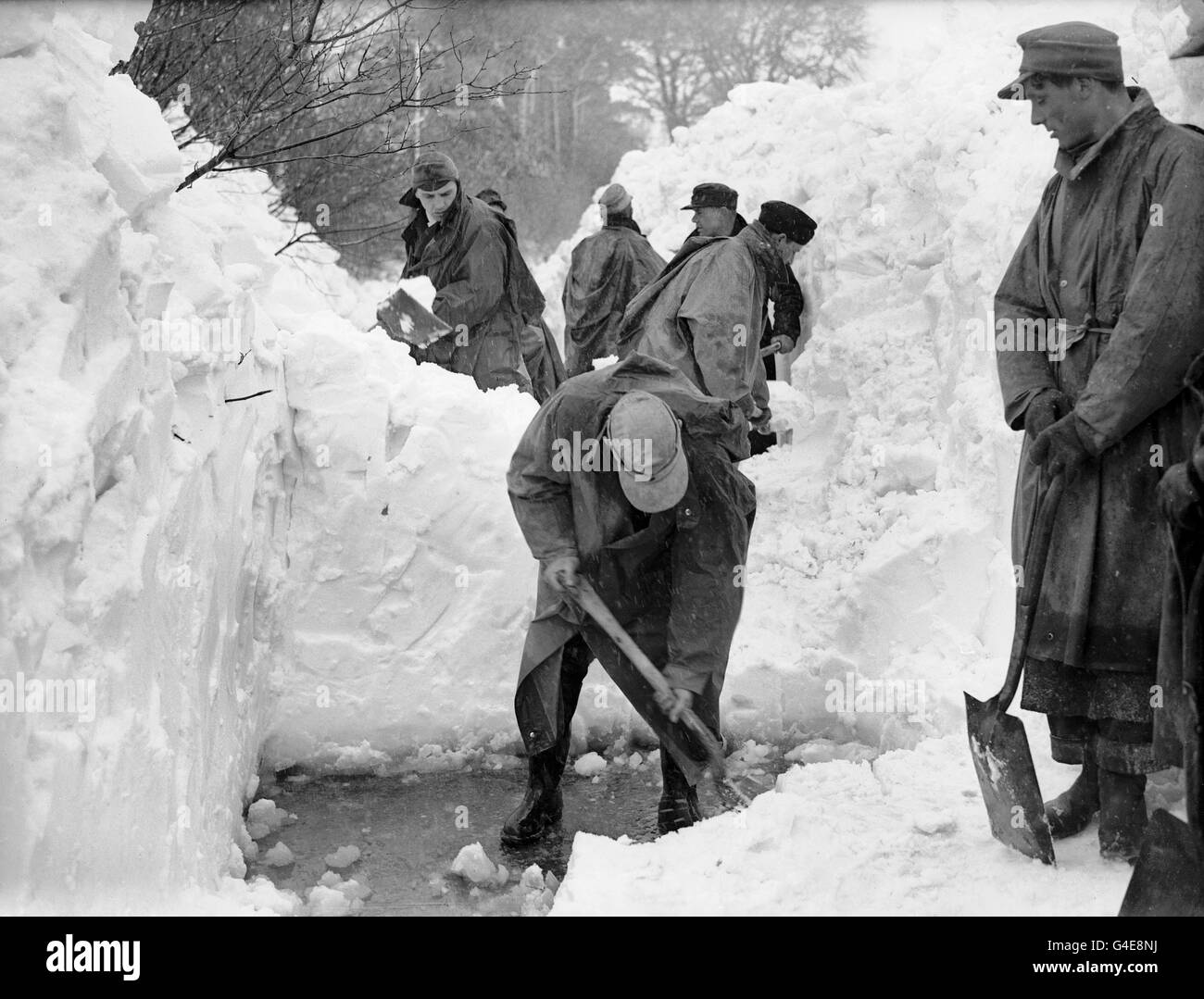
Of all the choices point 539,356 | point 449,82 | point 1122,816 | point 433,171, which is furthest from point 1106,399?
point 449,82

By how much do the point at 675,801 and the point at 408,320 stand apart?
3.19 metres

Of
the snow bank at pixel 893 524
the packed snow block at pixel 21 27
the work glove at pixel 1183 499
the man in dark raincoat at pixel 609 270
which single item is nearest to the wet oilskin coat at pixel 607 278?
the man in dark raincoat at pixel 609 270

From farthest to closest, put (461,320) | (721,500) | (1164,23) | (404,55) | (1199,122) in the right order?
1. (404,55)
2. (461,320)
3. (1164,23)
4. (1199,122)
5. (721,500)

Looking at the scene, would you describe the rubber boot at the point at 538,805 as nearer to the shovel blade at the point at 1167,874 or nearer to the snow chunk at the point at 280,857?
the snow chunk at the point at 280,857

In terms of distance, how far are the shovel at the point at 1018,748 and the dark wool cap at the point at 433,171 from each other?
4.10m

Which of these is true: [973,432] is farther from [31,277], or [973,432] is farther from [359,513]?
[31,277]

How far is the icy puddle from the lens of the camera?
3787 millimetres

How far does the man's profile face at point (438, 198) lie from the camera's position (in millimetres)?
6539

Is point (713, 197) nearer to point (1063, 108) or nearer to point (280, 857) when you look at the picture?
point (1063, 108)

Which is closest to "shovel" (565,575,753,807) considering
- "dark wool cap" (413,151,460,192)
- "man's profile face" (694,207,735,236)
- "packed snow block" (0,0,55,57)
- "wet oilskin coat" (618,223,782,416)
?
"wet oilskin coat" (618,223,782,416)

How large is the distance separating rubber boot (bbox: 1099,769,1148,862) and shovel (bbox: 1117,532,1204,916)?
31cm

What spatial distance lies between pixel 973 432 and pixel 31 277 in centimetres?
387
